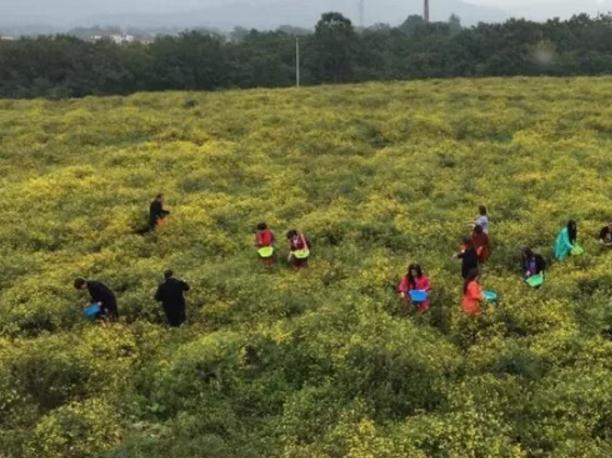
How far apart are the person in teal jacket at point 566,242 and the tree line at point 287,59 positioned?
181ft

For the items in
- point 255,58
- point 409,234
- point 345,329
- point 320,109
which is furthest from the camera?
point 255,58

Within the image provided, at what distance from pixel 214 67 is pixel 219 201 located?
166 ft

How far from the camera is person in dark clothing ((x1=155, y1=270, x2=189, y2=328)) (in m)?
15.1

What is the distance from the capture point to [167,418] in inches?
491

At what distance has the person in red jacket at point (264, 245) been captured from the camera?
60.5ft

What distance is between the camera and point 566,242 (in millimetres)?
17828

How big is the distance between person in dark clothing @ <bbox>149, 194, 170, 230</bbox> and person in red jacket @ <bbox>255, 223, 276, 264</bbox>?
4.36 m

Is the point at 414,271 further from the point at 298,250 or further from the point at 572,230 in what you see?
the point at 572,230

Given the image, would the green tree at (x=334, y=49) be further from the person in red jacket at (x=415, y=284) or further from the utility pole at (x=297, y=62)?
the person in red jacket at (x=415, y=284)

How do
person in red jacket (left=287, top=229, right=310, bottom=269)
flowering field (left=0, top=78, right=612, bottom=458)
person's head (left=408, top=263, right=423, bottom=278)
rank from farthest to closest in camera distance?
person in red jacket (left=287, top=229, right=310, bottom=269) → person's head (left=408, top=263, right=423, bottom=278) → flowering field (left=0, top=78, right=612, bottom=458)

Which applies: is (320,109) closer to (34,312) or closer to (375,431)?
(34,312)

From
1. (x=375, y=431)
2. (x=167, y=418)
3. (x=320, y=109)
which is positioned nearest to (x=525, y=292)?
(x=375, y=431)

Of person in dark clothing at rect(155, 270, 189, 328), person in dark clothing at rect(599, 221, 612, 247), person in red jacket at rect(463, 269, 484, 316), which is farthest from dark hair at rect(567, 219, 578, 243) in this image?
person in dark clothing at rect(155, 270, 189, 328)

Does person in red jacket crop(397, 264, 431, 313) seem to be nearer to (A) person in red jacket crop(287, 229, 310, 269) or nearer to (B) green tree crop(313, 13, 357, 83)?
(A) person in red jacket crop(287, 229, 310, 269)
